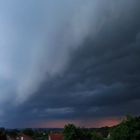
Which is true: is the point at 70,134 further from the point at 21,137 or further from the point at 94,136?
the point at 21,137

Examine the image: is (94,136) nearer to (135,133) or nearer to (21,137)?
(21,137)

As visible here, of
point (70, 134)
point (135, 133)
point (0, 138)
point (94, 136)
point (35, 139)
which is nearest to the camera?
point (0, 138)

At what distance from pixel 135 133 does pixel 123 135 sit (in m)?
2.46

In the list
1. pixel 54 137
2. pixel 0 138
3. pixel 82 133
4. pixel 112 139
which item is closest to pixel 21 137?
pixel 54 137

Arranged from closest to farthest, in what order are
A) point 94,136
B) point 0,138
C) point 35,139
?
point 0,138 < point 94,136 < point 35,139

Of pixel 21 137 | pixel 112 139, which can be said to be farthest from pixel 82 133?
pixel 112 139

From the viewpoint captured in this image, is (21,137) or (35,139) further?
(35,139)

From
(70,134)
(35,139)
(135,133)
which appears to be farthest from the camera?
(35,139)

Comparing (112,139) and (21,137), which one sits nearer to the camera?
(112,139)

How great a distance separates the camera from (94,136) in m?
119

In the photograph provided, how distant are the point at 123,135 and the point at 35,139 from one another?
6241 centimetres

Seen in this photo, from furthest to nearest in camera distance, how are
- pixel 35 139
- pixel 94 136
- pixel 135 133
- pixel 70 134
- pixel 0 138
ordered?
1. pixel 35 139
2. pixel 94 136
3. pixel 70 134
4. pixel 135 133
5. pixel 0 138

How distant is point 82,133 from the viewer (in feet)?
385

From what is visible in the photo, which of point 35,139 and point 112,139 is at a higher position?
point 35,139
